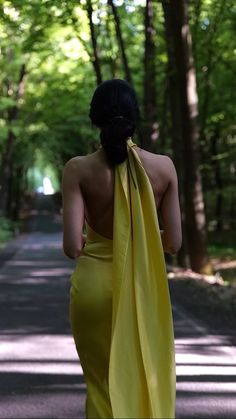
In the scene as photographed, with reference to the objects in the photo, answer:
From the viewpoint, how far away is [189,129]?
1388cm

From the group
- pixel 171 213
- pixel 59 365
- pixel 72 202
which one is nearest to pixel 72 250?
pixel 72 202

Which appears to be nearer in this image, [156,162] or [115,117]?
[115,117]

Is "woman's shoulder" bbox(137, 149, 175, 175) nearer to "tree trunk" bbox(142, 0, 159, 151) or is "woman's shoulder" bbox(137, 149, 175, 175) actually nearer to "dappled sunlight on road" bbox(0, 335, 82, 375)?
"dappled sunlight on road" bbox(0, 335, 82, 375)

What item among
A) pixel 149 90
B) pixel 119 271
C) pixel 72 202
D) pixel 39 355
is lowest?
pixel 39 355

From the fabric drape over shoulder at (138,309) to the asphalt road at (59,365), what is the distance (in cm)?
191

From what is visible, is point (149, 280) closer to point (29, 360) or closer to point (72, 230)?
point (72, 230)

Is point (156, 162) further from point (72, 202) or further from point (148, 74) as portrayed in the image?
point (148, 74)

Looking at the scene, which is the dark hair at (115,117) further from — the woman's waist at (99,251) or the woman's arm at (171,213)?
the woman's waist at (99,251)

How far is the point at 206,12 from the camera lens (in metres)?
16.1

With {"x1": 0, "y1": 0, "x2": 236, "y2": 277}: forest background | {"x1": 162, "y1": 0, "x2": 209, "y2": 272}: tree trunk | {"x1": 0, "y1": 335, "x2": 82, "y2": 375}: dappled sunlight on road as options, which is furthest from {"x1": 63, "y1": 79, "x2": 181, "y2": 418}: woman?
{"x1": 162, "y1": 0, "x2": 209, "y2": 272}: tree trunk

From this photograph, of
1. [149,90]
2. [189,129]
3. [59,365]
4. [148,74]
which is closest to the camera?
[59,365]

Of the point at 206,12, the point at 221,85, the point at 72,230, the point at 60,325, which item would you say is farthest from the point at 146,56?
the point at 72,230

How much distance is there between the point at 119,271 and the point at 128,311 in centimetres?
19

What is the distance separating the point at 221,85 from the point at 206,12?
6069 mm
